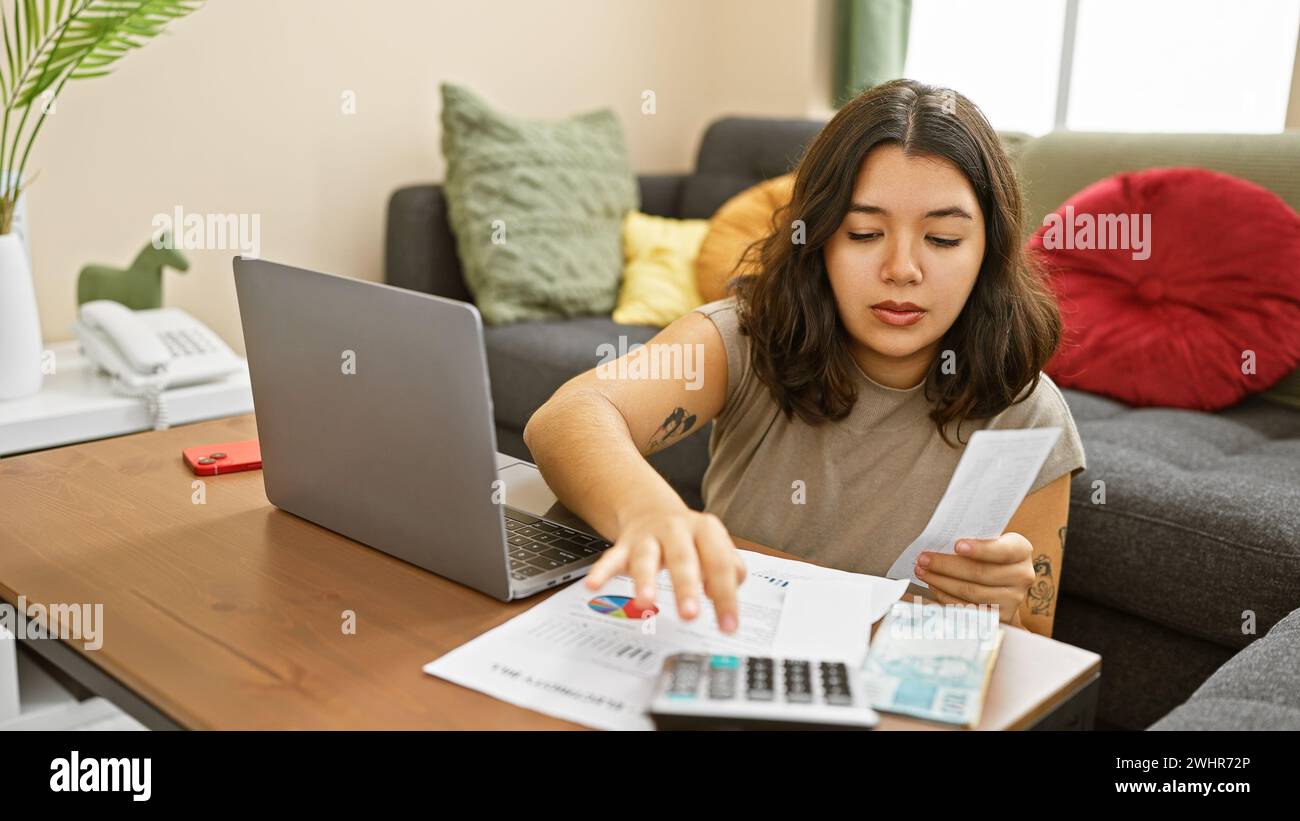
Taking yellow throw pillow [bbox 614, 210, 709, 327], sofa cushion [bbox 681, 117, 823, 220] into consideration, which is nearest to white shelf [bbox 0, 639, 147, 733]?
yellow throw pillow [bbox 614, 210, 709, 327]

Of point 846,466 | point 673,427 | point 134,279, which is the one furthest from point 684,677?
point 134,279

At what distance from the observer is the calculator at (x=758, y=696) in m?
0.64

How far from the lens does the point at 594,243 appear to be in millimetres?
2562

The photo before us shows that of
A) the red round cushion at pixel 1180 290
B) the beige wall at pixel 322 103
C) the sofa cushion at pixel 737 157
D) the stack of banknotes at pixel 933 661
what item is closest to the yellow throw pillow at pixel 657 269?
the sofa cushion at pixel 737 157

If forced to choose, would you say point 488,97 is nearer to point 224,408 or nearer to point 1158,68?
point 224,408

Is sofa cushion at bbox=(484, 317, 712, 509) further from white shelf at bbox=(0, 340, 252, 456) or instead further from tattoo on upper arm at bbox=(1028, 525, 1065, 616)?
tattoo on upper arm at bbox=(1028, 525, 1065, 616)

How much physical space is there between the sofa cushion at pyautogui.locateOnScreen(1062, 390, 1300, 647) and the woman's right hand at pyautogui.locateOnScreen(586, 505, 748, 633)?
929mm

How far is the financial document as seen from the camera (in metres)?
0.70

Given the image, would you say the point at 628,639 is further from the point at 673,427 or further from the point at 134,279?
the point at 134,279

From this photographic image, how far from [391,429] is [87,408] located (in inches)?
43.9

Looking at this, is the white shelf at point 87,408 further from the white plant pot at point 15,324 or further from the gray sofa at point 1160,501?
the gray sofa at point 1160,501

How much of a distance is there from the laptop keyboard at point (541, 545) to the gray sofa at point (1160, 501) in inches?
22.6

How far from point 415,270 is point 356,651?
1855 mm
